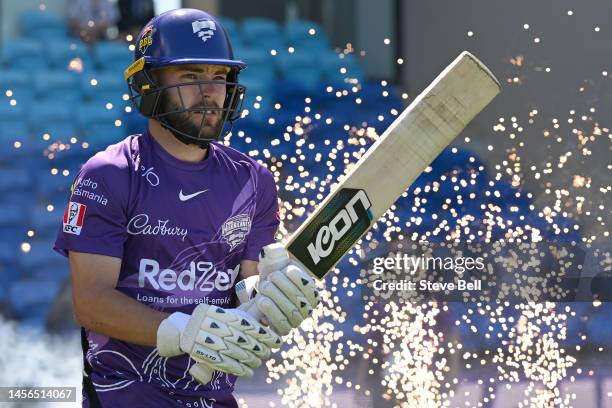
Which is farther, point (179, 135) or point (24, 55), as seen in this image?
point (24, 55)

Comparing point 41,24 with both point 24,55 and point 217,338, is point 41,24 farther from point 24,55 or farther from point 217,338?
point 217,338

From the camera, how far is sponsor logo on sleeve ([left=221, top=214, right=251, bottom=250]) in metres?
2.67

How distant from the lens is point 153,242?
257 centimetres

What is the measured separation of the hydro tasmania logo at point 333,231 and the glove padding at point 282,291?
0.37 feet

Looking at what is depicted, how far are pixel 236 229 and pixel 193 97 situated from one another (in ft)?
1.04

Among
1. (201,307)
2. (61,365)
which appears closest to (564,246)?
(61,365)

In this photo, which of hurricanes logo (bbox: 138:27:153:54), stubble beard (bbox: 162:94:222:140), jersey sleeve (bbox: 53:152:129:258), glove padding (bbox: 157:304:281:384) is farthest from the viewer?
hurricanes logo (bbox: 138:27:153:54)

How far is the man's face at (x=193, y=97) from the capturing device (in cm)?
262

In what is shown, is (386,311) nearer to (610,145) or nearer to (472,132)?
(472,132)

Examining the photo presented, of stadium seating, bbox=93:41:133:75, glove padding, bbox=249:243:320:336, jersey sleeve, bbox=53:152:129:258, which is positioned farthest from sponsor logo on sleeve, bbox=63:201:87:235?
stadium seating, bbox=93:41:133:75

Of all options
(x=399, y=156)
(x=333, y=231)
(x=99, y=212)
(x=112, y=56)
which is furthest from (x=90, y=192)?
(x=112, y=56)

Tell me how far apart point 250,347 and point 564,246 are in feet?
6.80

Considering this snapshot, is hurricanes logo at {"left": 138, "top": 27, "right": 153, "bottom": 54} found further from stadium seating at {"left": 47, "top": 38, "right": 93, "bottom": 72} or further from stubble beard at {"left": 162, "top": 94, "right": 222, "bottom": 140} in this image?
stadium seating at {"left": 47, "top": 38, "right": 93, "bottom": 72}

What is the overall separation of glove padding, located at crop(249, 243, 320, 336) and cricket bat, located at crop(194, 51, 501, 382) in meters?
0.16
